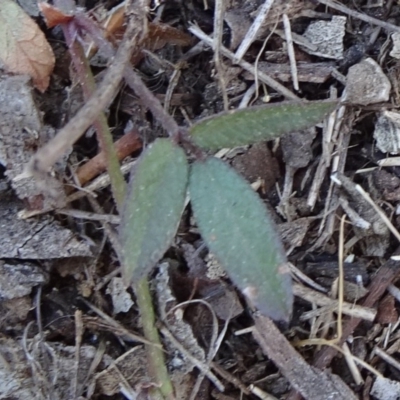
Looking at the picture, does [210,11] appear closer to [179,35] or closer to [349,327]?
[179,35]

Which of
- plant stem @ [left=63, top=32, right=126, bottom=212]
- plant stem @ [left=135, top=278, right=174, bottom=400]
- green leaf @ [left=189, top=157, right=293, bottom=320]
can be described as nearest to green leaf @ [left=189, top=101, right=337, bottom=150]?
green leaf @ [left=189, top=157, right=293, bottom=320]

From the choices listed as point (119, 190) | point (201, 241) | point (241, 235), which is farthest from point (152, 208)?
point (201, 241)

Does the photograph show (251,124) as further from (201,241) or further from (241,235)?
(201,241)

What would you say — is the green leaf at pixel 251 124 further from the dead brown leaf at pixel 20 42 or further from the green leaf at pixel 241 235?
the dead brown leaf at pixel 20 42

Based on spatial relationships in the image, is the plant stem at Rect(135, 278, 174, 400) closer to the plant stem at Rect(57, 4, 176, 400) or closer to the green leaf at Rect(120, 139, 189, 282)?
the plant stem at Rect(57, 4, 176, 400)

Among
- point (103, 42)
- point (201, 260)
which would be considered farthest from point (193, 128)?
point (201, 260)

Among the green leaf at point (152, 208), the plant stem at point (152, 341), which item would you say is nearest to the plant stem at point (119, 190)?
the plant stem at point (152, 341)

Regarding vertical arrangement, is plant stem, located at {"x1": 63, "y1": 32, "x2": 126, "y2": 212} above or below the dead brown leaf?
below

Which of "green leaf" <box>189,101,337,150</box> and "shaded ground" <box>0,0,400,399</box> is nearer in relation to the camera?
"green leaf" <box>189,101,337,150</box>
